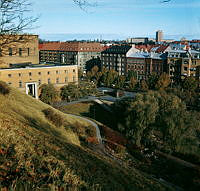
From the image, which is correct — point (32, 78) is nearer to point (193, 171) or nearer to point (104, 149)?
point (104, 149)

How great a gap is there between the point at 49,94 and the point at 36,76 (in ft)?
15.4

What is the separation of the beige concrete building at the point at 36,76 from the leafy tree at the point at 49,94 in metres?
1.75

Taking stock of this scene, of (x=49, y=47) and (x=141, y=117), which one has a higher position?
(x=49, y=47)

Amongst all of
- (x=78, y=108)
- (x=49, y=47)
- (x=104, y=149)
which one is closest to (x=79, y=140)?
(x=104, y=149)

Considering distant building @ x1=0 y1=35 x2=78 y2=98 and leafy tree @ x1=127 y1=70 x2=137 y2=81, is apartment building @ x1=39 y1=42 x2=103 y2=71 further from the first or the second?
distant building @ x1=0 y1=35 x2=78 y2=98

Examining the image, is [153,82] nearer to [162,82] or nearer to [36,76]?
[162,82]

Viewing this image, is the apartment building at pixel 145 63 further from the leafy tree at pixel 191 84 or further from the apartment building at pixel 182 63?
the leafy tree at pixel 191 84

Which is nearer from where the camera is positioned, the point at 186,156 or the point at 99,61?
the point at 186,156

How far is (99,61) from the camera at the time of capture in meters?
81.6

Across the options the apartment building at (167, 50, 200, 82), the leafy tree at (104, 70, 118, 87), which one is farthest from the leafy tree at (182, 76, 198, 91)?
the leafy tree at (104, 70, 118, 87)

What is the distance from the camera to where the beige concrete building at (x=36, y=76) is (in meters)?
40.9

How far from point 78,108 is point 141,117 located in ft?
49.1

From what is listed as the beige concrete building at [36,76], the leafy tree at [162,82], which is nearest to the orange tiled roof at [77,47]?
the beige concrete building at [36,76]

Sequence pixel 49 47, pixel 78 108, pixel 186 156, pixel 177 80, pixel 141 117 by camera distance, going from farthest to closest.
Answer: pixel 49 47 → pixel 177 80 → pixel 78 108 → pixel 141 117 → pixel 186 156
